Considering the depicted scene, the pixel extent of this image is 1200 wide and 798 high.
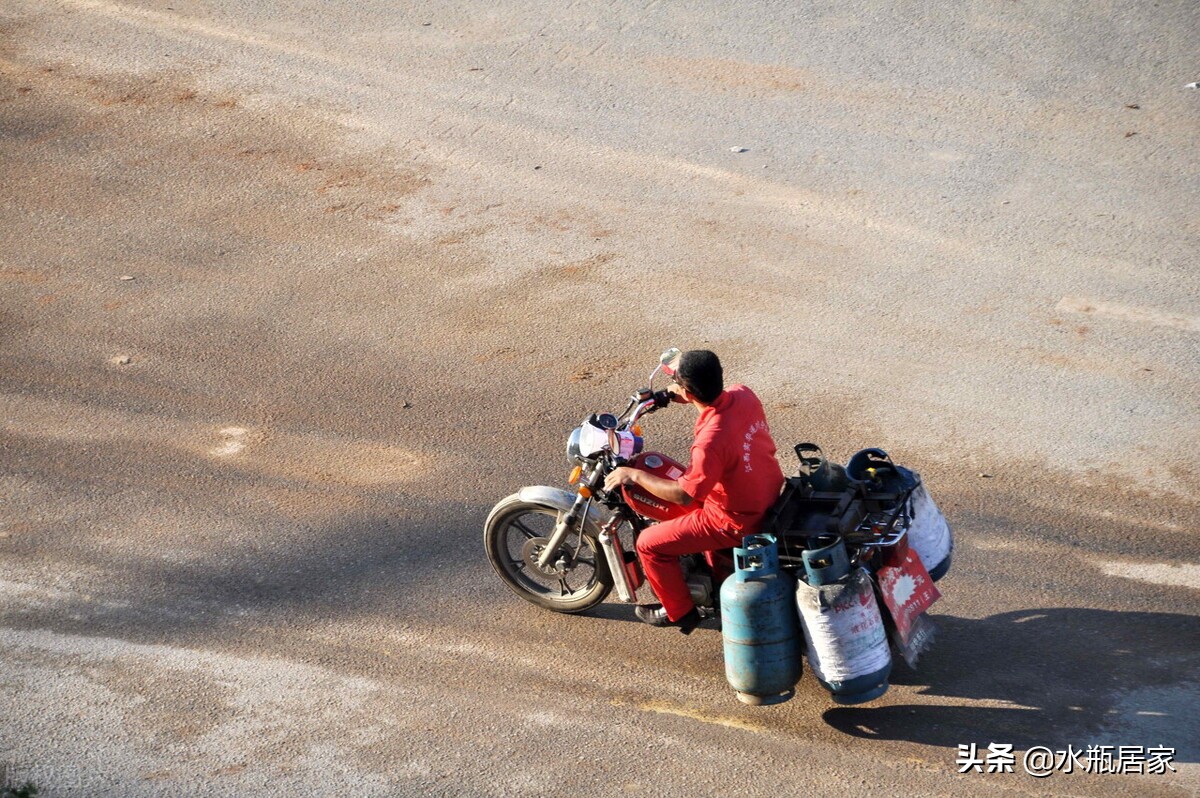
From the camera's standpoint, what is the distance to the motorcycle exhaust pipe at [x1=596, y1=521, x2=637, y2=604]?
6270 millimetres

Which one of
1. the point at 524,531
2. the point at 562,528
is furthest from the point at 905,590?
the point at 524,531

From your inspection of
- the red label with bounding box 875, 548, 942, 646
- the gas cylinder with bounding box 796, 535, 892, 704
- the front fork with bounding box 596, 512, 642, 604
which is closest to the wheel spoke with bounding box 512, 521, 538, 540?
the front fork with bounding box 596, 512, 642, 604

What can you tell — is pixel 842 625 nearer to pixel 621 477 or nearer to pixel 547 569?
pixel 621 477

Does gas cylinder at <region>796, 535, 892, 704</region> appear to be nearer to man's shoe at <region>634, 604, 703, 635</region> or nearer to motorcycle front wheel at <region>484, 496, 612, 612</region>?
man's shoe at <region>634, 604, 703, 635</region>

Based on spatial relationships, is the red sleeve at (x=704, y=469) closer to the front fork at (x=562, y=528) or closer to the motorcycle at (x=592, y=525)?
the motorcycle at (x=592, y=525)

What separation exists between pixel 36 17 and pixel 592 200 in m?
8.67

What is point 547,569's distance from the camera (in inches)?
259

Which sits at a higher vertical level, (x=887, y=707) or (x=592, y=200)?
(x=592, y=200)

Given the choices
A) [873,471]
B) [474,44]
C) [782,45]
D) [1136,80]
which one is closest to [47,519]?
[873,471]

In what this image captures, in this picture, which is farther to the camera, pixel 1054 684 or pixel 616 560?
pixel 616 560

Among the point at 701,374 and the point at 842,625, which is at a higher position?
the point at 701,374

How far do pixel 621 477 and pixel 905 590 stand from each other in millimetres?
1481

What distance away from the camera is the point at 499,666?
20.7ft

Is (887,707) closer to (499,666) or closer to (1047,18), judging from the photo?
(499,666)
